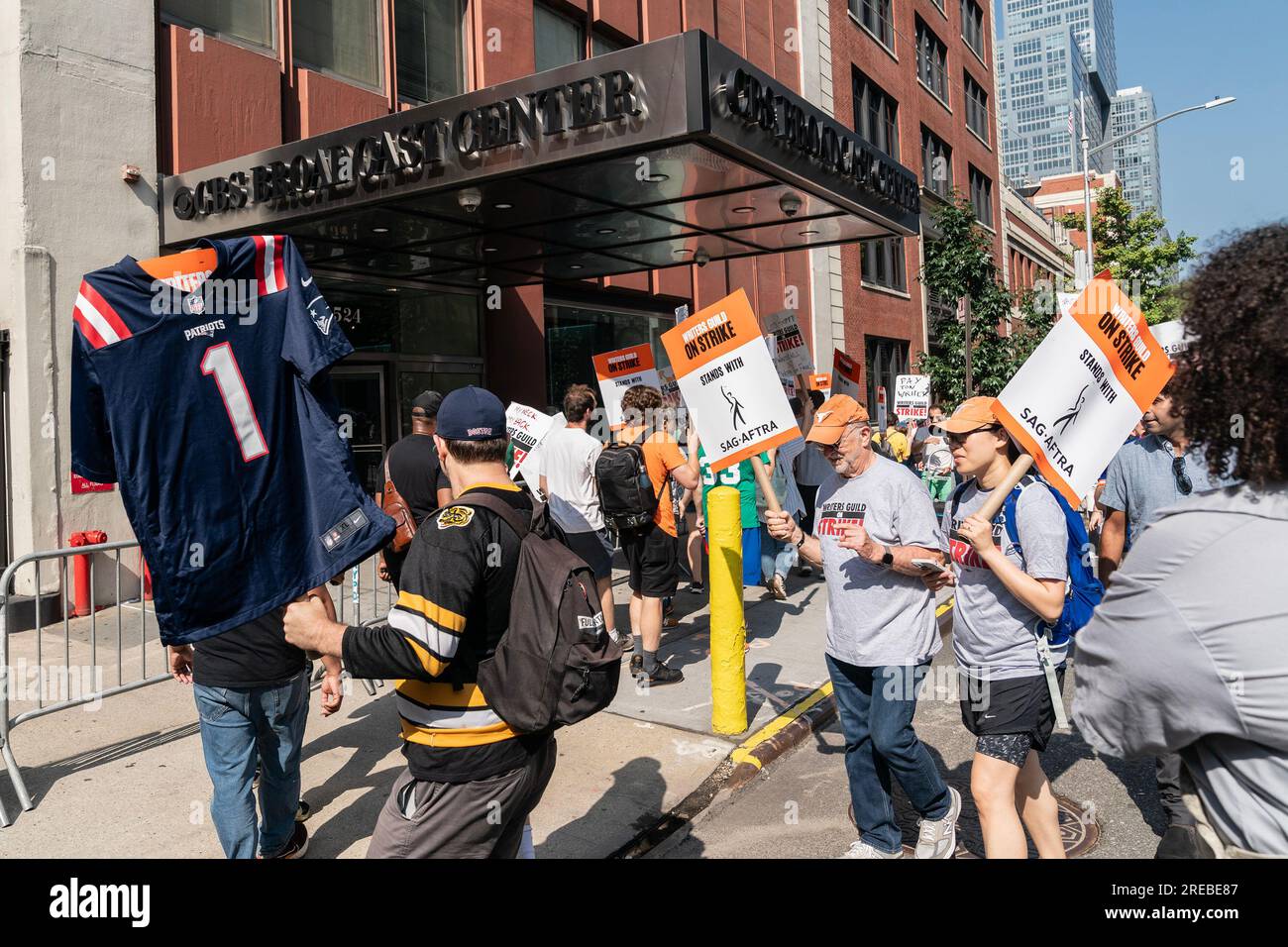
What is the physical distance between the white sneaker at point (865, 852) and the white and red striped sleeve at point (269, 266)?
3380 mm

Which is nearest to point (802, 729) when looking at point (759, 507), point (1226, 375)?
point (1226, 375)

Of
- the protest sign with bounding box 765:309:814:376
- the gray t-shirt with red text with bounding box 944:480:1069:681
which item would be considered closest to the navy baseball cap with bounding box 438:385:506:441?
the gray t-shirt with red text with bounding box 944:480:1069:681

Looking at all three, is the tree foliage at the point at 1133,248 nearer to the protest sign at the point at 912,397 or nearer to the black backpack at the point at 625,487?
the protest sign at the point at 912,397

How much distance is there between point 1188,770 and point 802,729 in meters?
4.36

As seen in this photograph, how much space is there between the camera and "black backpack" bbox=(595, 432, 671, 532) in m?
6.73

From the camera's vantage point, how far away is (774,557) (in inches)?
397

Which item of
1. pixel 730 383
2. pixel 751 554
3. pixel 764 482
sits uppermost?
pixel 730 383

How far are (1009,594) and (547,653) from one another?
204 cm

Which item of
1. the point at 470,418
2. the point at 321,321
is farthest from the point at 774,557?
the point at 470,418

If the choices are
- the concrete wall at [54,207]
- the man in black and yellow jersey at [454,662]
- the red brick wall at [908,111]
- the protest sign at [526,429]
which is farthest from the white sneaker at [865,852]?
the red brick wall at [908,111]

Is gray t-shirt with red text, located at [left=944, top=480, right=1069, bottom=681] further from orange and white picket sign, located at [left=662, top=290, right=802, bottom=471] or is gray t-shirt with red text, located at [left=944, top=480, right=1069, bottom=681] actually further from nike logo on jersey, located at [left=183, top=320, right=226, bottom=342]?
nike logo on jersey, located at [left=183, top=320, right=226, bottom=342]

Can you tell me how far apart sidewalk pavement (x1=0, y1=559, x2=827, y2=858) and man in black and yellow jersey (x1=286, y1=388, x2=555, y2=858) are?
1.77 m

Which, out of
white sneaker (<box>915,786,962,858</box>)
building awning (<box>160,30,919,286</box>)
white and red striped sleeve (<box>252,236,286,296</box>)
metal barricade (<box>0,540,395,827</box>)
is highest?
building awning (<box>160,30,919,286</box>)

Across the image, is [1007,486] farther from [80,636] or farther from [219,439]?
[80,636]
